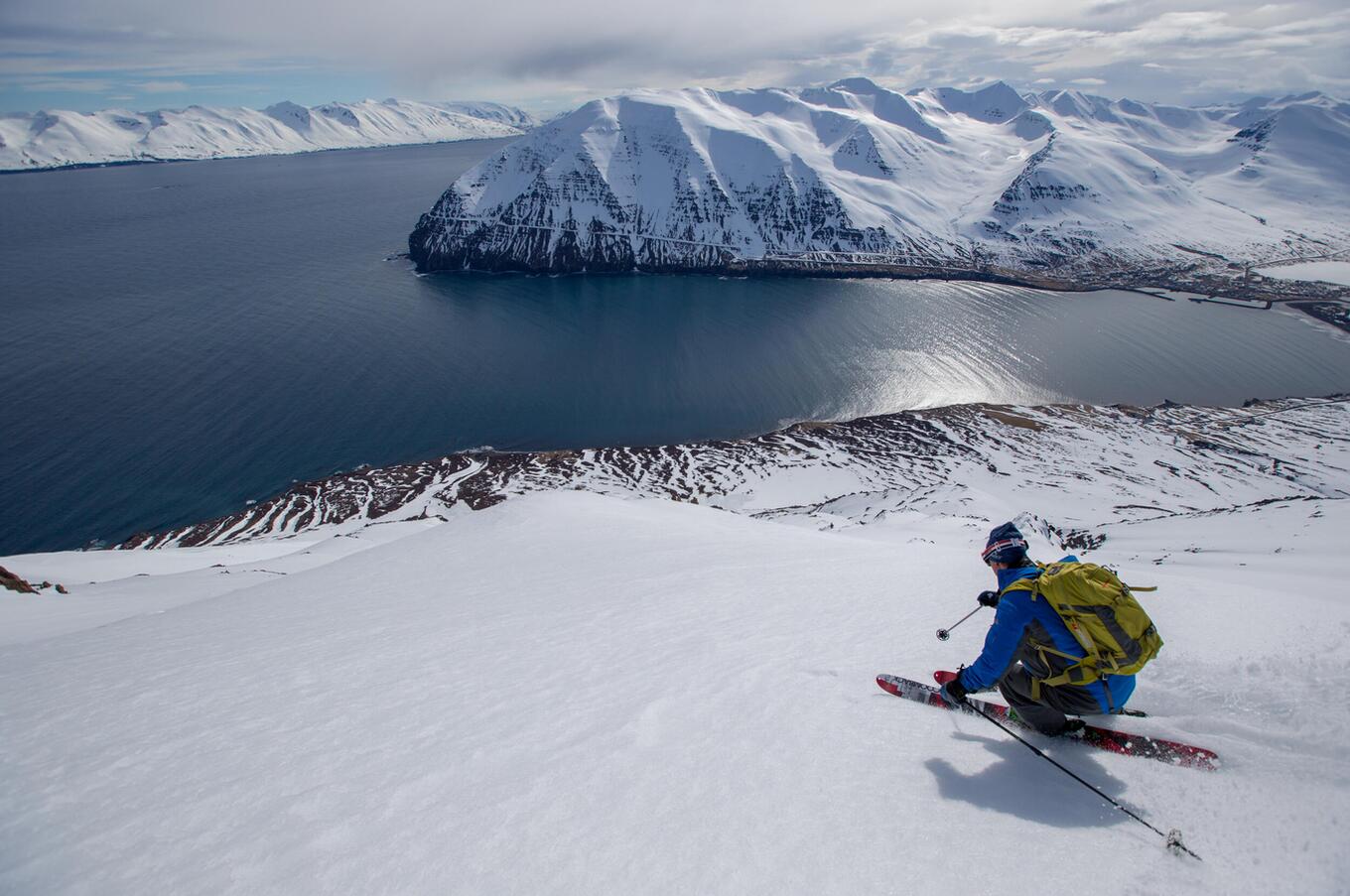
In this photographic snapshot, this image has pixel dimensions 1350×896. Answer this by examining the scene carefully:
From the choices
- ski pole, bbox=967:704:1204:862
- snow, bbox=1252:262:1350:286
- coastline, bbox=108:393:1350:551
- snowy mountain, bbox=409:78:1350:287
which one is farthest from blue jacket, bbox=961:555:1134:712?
snow, bbox=1252:262:1350:286

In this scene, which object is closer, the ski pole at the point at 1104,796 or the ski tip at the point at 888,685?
the ski pole at the point at 1104,796

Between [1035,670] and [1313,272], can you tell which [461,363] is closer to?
[1035,670]

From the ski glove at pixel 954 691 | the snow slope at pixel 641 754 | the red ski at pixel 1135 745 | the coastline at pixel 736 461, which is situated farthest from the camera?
the coastline at pixel 736 461

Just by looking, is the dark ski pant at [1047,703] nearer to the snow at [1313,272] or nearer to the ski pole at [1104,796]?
the ski pole at [1104,796]

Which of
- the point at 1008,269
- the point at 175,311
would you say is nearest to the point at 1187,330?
the point at 1008,269

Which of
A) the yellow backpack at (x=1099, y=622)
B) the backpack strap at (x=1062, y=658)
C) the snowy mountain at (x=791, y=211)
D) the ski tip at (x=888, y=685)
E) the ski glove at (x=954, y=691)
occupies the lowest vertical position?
the ski tip at (x=888, y=685)

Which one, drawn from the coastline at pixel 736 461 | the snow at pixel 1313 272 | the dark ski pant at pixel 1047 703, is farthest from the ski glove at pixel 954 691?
the snow at pixel 1313 272

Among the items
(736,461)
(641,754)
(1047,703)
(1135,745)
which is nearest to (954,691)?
(1047,703)

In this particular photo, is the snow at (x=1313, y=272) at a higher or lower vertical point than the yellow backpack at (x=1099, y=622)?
higher
